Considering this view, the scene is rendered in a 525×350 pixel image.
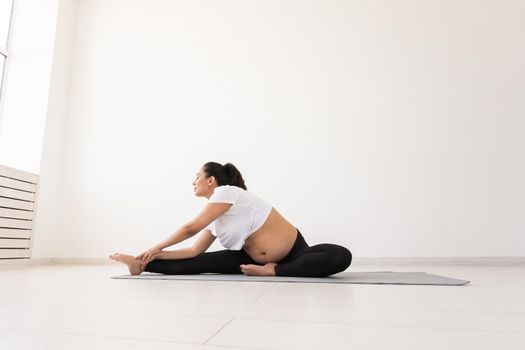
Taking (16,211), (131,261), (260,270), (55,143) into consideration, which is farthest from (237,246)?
(55,143)

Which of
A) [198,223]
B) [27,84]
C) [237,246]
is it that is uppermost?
[27,84]

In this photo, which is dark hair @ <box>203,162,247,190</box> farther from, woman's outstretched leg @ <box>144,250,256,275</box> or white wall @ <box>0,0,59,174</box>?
white wall @ <box>0,0,59,174</box>

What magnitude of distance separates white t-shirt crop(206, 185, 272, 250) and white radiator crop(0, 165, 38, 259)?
214 centimetres

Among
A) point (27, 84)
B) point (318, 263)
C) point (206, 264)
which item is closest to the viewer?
point (318, 263)

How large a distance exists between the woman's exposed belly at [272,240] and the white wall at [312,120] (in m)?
1.43

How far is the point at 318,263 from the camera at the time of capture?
5.82 feet

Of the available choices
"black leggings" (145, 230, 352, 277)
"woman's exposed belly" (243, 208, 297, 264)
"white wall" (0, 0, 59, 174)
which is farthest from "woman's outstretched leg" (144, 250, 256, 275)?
"white wall" (0, 0, 59, 174)

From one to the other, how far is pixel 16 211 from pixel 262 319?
3132 millimetres

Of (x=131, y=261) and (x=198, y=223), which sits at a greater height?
(x=198, y=223)

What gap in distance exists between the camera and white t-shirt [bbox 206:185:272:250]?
6.18ft

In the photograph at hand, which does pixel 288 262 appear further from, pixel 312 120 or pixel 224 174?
A: pixel 312 120

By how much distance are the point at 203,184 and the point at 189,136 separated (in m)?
1.80

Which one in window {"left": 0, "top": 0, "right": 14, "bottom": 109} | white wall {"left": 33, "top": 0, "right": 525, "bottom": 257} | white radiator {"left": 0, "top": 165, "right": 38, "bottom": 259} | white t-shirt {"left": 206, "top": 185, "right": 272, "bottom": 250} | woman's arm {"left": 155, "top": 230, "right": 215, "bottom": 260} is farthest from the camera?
window {"left": 0, "top": 0, "right": 14, "bottom": 109}

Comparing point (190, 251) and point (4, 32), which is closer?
point (190, 251)
